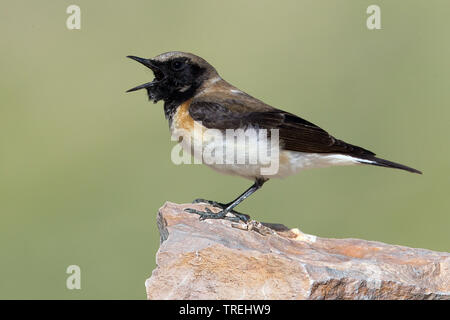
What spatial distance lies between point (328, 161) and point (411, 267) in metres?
1.48

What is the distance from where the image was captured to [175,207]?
659 centimetres

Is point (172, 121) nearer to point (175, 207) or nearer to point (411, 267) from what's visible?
point (175, 207)

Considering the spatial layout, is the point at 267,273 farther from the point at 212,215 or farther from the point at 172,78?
the point at 172,78

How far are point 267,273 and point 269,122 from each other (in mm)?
1916

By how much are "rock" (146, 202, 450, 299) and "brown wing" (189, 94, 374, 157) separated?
1.13 meters

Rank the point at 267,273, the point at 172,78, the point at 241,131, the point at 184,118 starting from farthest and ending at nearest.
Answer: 1. the point at 172,78
2. the point at 184,118
3. the point at 241,131
4. the point at 267,273

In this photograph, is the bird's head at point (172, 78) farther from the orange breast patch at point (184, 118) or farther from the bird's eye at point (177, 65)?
the orange breast patch at point (184, 118)

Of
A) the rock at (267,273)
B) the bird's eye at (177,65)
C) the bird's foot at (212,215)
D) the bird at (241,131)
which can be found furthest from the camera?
the bird's eye at (177,65)

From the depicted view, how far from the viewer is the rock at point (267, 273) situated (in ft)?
16.3

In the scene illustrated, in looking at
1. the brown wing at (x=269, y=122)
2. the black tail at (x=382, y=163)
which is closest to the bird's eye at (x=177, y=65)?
the brown wing at (x=269, y=122)

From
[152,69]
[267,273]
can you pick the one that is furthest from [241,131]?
[267,273]

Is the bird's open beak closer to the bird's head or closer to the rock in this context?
the bird's head

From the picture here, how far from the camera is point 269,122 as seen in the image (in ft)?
21.7

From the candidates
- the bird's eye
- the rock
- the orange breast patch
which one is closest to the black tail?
the rock
